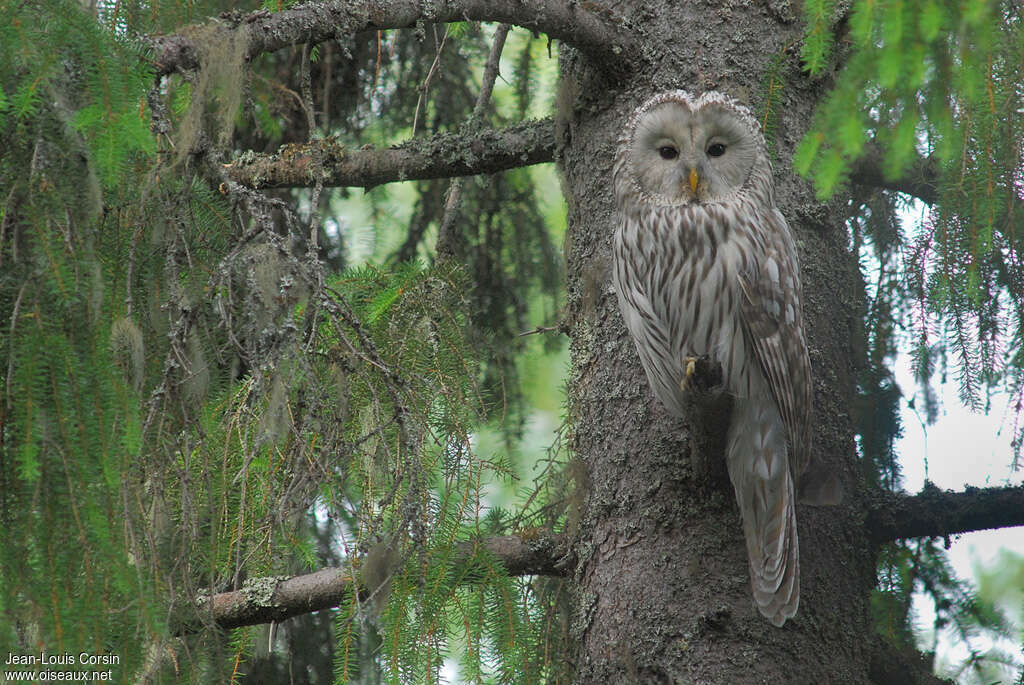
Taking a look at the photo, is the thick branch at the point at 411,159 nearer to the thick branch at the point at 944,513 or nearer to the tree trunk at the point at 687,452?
the tree trunk at the point at 687,452

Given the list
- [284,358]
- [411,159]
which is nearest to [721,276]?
[411,159]

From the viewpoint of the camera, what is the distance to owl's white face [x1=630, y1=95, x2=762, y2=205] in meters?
3.24

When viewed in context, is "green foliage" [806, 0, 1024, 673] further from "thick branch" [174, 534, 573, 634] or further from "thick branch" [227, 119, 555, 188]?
"thick branch" [174, 534, 573, 634]

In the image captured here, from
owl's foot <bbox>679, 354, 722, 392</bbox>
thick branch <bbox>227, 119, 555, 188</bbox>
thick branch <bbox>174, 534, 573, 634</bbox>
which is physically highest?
thick branch <bbox>227, 119, 555, 188</bbox>

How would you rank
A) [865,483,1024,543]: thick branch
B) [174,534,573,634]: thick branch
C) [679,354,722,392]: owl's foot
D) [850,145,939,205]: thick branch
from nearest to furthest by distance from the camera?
[679,354,722,392]: owl's foot, [174,534,573,634]: thick branch, [865,483,1024,543]: thick branch, [850,145,939,205]: thick branch

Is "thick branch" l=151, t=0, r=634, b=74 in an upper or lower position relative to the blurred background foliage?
upper

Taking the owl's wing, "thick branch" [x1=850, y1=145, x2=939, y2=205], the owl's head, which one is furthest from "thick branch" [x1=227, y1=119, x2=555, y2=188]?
"thick branch" [x1=850, y1=145, x2=939, y2=205]

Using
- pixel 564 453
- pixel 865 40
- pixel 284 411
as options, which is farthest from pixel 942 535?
pixel 284 411

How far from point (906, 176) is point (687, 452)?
1.39m

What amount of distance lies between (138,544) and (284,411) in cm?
46

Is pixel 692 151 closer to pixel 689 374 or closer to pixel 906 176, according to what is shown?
pixel 906 176

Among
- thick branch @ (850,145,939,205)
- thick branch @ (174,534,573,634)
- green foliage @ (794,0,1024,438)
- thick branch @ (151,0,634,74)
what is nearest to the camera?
green foliage @ (794,0,1024,438)

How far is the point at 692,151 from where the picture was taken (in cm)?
336

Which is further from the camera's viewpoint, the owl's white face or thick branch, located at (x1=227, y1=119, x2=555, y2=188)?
thick branch, located at (x1=227, y1=119, x2=555, y2=188)
